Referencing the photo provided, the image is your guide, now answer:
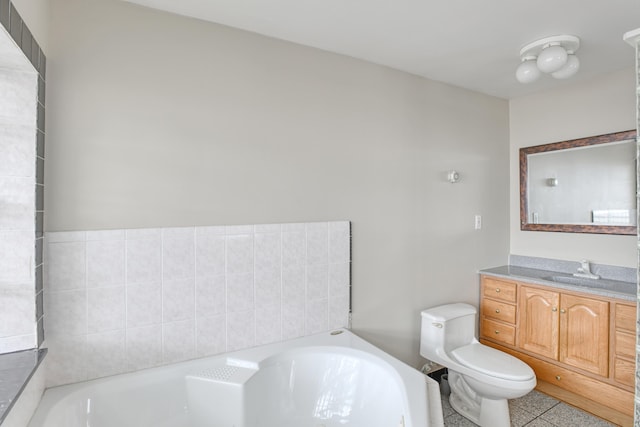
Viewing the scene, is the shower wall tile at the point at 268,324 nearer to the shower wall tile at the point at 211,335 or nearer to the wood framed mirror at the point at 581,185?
the shower wall tile at the point at 211,335

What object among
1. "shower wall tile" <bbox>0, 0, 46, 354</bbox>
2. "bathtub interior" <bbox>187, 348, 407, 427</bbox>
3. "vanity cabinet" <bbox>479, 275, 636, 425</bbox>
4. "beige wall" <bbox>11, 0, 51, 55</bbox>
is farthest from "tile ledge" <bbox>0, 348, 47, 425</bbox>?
"vanity cabinet" <bbox>479, 275, 636, 425</bbox>

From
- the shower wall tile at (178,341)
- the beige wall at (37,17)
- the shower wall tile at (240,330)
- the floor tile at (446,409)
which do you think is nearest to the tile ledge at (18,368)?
the shower wall tile at (178,341)

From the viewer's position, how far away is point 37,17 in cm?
134

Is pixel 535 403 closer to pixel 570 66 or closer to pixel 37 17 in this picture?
pixel 570 66

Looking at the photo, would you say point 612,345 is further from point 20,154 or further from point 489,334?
point 20,154

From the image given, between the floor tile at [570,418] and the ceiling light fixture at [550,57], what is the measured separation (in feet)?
7.40

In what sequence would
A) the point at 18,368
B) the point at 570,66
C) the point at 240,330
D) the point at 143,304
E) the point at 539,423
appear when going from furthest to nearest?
the point at 539,423, the point at 570,66, the point at 240,330, the point at 143,304, the point at 18,368

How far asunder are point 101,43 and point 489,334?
3352mm

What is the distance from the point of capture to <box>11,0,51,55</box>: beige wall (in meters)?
1.20

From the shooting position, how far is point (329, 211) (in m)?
2.15

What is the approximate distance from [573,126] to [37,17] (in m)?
3.51

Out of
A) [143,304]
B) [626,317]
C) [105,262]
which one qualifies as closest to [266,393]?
[143,304]

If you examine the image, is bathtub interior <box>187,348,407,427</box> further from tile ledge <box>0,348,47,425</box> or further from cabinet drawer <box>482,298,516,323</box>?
cabinet drawer <box>482,298,516,323</box>

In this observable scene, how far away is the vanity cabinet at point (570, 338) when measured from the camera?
7.02ft
